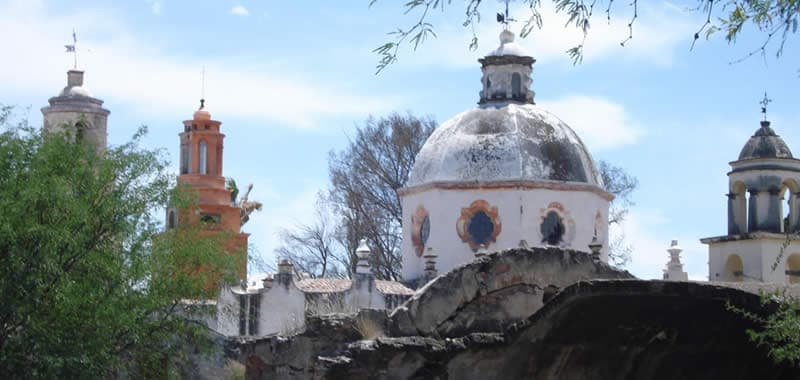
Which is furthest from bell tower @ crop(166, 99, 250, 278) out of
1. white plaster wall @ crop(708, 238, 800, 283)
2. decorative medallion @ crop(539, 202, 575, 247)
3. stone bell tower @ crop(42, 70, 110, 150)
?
white plaster wall @ crop(708, 238, 800, 283)

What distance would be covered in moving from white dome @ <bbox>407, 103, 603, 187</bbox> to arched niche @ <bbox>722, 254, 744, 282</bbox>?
401cm

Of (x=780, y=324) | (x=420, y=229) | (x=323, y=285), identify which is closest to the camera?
(x=780, y=324)

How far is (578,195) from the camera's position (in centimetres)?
3462

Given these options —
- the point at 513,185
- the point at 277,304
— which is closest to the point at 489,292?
the point at 277,304

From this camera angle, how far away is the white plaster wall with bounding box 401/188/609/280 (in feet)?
112

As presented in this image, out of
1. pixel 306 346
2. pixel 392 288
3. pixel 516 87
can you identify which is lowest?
pixel 306 346

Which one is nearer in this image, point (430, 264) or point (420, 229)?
point (430, 264)

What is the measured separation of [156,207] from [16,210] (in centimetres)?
267

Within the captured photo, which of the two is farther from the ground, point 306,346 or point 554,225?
point 554,225

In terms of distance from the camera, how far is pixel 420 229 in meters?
35.2

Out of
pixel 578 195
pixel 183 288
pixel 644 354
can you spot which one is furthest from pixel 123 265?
pixel 578 195

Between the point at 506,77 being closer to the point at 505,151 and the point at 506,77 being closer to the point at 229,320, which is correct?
the point at 505,151

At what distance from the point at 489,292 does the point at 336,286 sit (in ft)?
54.1

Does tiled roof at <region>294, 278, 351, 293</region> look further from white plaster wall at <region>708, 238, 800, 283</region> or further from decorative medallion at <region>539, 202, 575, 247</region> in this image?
white plaster wall at <region>708, 238, 800, 283</region>
